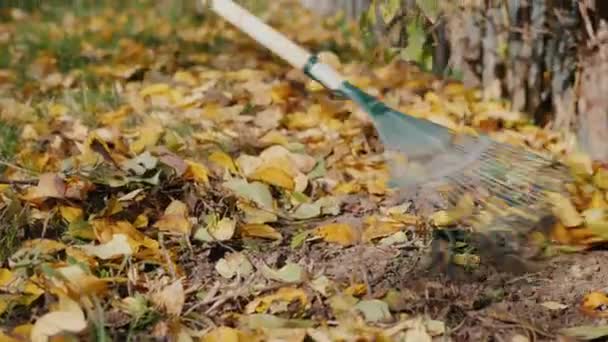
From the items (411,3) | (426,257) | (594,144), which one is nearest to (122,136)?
(411,3)

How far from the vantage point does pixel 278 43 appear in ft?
7.86

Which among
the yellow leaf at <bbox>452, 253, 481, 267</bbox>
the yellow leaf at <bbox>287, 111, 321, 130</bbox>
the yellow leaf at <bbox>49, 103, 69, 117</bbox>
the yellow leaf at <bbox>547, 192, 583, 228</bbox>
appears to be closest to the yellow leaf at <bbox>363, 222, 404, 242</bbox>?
the yellow leaf at <bbox>452, 253, 481, 267</bbox>

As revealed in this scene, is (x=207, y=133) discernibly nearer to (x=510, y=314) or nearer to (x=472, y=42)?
(x=472, y=42)

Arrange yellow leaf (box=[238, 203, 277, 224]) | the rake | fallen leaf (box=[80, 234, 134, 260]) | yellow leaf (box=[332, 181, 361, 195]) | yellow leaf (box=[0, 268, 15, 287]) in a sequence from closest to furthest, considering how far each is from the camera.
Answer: yellow leaf (box=[0, 268, 15, 287])
fallen leaf (box=[80, 234, 134, 260])
the rake
yellow leaf (box=[238, 203, 277, 224])
yellow leaf (box=[332, 181, 361, 195])

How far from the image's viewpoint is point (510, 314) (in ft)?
5.66

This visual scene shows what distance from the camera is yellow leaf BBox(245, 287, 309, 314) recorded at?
1.73 m

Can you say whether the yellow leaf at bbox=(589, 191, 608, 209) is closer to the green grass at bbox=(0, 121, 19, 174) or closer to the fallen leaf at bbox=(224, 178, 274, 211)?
the fallen leaf at bbox=(224, 178, 274, 211)

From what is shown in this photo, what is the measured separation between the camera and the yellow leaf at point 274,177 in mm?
2264

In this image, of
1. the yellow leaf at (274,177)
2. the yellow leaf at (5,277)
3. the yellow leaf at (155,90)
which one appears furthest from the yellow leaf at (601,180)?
the yellow leaf at (155,90)

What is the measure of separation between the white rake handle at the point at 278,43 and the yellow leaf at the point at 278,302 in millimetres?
725

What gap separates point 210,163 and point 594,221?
91 centimetres

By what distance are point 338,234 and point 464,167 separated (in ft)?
1.06

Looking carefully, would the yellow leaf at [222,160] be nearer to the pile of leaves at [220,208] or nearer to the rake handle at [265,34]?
the pile of leaves at [220,208]

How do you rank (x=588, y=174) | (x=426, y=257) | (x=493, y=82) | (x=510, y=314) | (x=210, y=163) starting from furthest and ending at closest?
1. (x=493, y=82)
2. (x=210, y=163)
3. (x=588, y=174)
4. (x=426, y=257)
5. (x=510, y=314)
